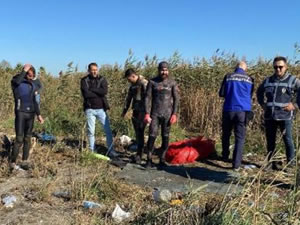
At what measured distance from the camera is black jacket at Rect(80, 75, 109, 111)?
855 cm

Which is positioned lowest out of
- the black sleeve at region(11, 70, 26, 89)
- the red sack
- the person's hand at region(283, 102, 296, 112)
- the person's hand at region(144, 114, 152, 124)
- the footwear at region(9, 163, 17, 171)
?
the footwear at region(9, 163, 17, 171)

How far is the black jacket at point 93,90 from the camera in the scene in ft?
28.0

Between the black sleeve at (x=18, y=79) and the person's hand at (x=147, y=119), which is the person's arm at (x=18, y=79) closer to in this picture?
the black sleeve at (x=18, y=79)

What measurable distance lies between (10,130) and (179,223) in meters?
7.92

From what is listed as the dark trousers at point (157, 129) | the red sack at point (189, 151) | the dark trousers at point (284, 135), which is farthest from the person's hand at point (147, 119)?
the dark trousers at point (284, 135)

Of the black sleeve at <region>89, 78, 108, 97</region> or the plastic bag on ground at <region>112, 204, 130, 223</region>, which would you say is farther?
the black sleeve at <region>89, 78, 108, 97</region>

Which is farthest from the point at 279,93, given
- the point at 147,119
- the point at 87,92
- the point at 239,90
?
the point at 87,92

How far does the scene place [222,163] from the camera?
8.73 metres

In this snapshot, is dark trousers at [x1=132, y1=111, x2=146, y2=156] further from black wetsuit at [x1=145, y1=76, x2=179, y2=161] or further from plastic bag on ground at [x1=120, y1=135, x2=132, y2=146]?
plastic bag on ground at [x1=120, y1=135, x2=132, y2=146]

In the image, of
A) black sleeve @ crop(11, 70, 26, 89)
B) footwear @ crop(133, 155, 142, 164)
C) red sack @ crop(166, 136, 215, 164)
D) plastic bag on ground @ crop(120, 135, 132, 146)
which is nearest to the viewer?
black sleeve @ crop(11, 70, 26, 89)

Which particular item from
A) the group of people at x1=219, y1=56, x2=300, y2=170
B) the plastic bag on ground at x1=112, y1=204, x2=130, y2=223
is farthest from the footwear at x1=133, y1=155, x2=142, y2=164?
the plastic bag on ground at x1=112, y1=204, x2=130, y2=223

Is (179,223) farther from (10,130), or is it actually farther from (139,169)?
(10,130)

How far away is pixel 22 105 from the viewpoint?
7.76 meters

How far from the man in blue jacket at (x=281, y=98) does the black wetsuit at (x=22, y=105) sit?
3954 millimetres
